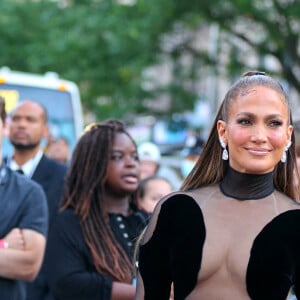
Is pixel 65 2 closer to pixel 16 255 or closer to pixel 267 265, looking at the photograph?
pixel 16 255

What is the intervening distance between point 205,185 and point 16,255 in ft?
5.60

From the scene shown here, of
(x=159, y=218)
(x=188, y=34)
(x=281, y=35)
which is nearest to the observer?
(x=159, y=218)

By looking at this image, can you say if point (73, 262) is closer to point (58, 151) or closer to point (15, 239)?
point (15, 239)

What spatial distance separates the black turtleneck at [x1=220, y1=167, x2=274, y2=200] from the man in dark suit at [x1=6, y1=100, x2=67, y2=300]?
2.80 m

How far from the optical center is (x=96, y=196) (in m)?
5.21

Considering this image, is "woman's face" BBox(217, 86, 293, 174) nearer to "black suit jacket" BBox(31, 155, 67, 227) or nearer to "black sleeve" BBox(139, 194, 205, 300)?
"black sleeve" BBox(139, 194, 205, 300)

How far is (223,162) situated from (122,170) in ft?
5.72

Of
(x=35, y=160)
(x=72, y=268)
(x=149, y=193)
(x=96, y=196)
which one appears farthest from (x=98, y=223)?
(x=35, y=160)

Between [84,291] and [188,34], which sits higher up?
[188,34]

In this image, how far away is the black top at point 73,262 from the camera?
4.83m

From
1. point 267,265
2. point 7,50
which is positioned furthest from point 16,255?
point 7,50

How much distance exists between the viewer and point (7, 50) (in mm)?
25953

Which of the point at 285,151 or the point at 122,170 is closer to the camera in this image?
the point at 285,151

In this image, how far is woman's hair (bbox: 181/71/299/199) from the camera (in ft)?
11.5
